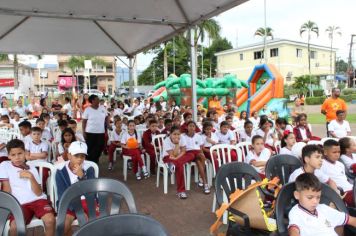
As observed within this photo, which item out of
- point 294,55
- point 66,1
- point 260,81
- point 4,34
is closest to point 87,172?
point 66,1

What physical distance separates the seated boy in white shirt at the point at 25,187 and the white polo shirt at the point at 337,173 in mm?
3099

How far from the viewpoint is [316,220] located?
2496 mm

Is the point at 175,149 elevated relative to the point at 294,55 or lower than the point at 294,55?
lower

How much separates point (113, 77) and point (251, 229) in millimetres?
59505

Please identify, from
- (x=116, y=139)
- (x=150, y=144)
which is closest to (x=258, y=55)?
(x=116, y=139)

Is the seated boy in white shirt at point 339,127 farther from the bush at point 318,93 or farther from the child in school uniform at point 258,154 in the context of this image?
the bush at point 318,93

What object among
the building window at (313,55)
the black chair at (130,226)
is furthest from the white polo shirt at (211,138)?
the building window at (313,55)

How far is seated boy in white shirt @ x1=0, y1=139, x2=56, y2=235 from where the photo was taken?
127 inches

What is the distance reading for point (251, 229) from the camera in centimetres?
299

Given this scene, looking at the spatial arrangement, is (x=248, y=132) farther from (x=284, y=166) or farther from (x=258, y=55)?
(x=258, y=55)

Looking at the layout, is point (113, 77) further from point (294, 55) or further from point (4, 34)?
point (4, 34)

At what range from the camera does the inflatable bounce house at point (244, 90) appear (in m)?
14.7

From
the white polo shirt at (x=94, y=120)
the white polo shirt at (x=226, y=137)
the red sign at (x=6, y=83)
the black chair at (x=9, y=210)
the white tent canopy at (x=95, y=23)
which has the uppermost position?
the red sign at (x=6, y=83)

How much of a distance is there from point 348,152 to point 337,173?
687 mm
